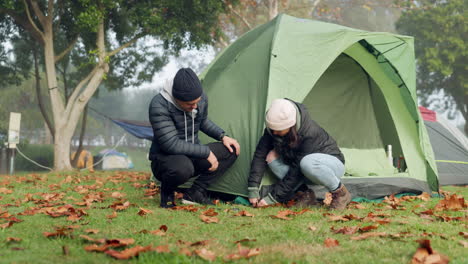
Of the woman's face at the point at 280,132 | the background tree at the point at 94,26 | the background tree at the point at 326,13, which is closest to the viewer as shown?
the woman's face at the point at 280,132

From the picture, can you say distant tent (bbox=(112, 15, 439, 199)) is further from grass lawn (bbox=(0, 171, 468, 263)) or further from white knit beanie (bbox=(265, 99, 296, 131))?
grass lawn (bbox=(0, 171, 468, 263))

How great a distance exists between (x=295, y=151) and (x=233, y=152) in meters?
0.53

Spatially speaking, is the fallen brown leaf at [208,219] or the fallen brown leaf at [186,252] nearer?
the fallen brown leaf at [186,252]

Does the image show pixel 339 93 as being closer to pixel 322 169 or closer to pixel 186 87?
pixel 322 169

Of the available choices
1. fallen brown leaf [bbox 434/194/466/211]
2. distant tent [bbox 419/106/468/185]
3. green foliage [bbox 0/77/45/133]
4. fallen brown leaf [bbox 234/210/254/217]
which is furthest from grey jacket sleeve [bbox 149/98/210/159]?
green foliage [bbox 0/77/45/133]

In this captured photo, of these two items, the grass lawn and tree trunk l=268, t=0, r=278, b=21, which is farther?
Answer: tree trunk l=268, t=0, r=278, b=21

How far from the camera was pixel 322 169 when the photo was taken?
3.21 meters

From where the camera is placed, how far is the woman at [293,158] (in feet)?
10.5

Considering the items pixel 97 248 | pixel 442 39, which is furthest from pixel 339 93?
pixel 442 39

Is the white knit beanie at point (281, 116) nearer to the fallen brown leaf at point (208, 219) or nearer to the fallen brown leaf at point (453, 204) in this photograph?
the fallen brown leaf at point (208, 219)

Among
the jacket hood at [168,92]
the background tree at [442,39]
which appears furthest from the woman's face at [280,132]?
the background tree at [442,39]

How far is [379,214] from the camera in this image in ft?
9.74

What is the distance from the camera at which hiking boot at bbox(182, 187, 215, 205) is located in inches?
139

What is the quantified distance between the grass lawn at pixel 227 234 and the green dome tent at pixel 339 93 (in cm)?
71
